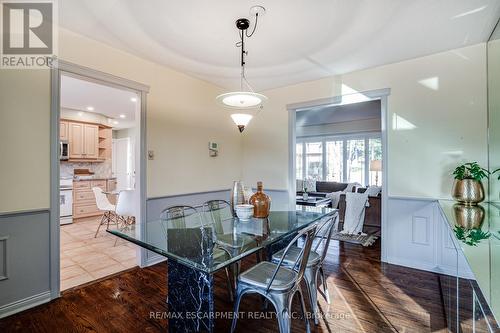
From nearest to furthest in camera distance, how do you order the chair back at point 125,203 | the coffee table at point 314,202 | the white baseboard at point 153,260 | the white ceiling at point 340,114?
the white baseboard at point 153,260, the chair back at point 125,203, the coffee table at point 314,202, the white ceiling at point 340,114

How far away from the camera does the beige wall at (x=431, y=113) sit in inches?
108

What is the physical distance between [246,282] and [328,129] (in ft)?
24.4

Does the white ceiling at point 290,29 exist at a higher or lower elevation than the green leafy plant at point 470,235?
higher

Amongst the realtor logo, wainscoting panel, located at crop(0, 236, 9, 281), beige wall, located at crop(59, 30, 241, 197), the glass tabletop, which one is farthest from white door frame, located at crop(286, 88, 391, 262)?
the realtor logo

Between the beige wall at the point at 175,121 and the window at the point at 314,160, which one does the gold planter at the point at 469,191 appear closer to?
the beige wall at the point at 175,121

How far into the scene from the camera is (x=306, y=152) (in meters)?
8.95

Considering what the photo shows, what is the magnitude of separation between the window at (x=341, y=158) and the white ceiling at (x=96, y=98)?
5.70 m

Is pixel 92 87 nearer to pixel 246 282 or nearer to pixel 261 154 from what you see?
pixel 261 154

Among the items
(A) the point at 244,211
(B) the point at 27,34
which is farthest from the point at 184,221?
(B) the point at 27,34

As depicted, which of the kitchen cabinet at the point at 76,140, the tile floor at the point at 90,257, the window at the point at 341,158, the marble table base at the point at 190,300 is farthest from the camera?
the window at the point at 341,158

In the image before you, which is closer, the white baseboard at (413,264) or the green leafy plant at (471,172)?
the green leafy plant at (471,172)

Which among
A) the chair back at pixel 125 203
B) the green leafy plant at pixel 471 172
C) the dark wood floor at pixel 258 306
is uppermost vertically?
the green leafy plant at pixel 471 172

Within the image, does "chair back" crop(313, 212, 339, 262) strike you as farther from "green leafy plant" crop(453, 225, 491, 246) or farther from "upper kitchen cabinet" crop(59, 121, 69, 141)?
"upper kitchen cabinet" crop(59, 121, 69, 141)

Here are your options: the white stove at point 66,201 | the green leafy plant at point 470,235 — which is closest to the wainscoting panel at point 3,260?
the green leafy plant at point 470,235
